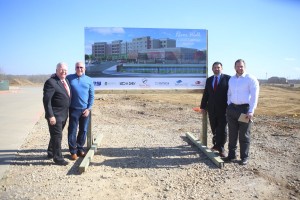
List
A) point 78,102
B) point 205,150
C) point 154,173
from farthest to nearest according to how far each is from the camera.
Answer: point 205,150
point 78,102
point 154,173

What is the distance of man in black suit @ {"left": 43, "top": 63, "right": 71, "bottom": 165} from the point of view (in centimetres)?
586

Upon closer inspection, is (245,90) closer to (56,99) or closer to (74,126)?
(74,126)

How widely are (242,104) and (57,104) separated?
140 inches

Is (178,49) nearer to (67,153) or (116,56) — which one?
(116,56)

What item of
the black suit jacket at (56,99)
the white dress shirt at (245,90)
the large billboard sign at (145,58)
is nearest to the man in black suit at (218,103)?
the white dress shirt at (245,90)

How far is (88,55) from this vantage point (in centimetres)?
795

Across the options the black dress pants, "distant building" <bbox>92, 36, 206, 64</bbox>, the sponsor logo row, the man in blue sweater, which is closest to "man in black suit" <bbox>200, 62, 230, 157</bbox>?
the sponsor logo row

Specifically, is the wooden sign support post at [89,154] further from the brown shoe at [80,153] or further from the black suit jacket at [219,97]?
the black suit jacket at [219,97]

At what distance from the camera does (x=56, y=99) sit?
19.6 ft

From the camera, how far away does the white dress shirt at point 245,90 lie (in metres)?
5.97

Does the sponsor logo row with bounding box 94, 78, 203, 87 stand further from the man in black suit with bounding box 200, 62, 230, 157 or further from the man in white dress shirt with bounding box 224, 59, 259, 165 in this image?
the man in white dress shirt with bounding box 224, 59, 259, 165

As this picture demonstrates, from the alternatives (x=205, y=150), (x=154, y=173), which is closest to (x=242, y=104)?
(x=205, y=150)

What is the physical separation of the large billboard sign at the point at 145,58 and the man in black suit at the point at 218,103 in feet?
5.22

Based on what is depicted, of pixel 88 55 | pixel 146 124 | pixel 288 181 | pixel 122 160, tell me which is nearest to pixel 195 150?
pixel 122 160
